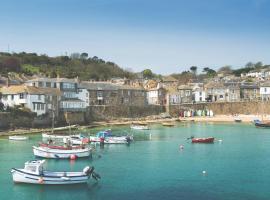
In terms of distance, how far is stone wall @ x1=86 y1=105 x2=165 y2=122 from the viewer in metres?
88.6

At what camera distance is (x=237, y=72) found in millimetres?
195000

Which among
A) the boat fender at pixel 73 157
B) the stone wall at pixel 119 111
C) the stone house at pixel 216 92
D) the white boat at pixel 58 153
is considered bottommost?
the boat fender at pixel 73 157

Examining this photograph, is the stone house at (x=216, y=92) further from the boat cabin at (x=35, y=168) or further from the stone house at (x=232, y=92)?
the boat cabin at (x=35, y=168)

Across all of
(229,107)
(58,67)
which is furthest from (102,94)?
(58,67)

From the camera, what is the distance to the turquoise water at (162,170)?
3052 cm

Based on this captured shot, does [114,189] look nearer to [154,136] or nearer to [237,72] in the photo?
[154,136]

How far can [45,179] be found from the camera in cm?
3269

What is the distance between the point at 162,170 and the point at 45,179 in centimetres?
1075

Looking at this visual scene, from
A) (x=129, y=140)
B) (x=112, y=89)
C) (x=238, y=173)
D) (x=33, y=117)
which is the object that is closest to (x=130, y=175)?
(x=238, y=173)

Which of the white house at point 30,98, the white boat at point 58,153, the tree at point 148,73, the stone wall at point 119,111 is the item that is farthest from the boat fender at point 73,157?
the tree at point 148,73

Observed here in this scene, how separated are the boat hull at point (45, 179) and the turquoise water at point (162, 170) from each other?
0.40 meters

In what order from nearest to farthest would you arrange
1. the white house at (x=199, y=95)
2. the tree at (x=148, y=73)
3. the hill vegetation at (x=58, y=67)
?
1. the hill vegetation at (x=58, y=67)
2. the white house at (x=199, y=95)
3. the tree at (x=148, y=73)

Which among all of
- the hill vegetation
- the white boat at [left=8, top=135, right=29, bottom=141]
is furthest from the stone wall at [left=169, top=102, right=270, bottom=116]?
the white boat at [left=8, top=135, right=29, bottom=141]

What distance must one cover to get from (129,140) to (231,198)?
31.5 m
